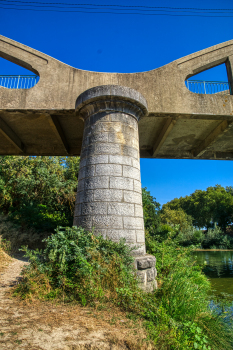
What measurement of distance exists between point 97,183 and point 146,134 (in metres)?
4.83

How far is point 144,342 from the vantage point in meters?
2.56

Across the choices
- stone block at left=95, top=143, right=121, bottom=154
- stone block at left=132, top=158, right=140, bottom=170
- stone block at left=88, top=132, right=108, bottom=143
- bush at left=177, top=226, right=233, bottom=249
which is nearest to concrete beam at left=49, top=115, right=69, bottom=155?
stone block at left=88, top=132, right=108, bottom=143

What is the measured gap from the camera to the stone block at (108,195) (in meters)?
4.84

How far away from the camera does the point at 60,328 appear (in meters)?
2.71

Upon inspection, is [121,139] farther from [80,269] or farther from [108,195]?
[80,269]

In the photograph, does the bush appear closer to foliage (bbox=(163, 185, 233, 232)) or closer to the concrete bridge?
foliage (bbox=(163, 185, 233, 232))

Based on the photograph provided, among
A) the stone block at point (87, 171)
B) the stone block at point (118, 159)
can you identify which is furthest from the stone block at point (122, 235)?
the stone block at point (118, 159)

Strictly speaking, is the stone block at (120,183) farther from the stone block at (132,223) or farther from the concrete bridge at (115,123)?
the stone block at (132,223)

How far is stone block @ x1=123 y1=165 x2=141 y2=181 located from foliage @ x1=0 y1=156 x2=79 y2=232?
319 inches

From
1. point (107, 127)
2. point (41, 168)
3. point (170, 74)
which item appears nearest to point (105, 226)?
point (107, 127)

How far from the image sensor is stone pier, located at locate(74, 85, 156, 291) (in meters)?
4.68

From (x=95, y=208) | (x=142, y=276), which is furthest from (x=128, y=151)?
(x=142, y=276)

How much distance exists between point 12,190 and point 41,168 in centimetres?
210

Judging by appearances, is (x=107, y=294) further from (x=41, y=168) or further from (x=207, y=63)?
(x=41, y=168)
